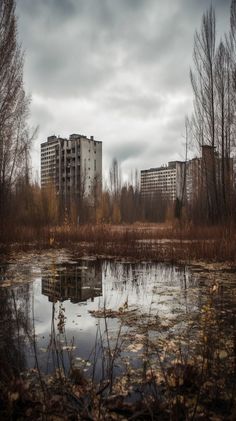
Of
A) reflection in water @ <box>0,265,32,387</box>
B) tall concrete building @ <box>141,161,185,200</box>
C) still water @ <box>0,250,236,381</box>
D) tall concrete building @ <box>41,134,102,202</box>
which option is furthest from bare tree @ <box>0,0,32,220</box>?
tall concrete building @ <box>141,161,185,200</box>

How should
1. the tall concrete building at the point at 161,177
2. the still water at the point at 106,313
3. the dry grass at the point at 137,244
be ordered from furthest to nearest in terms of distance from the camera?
the tall concrete building at the point at 161,177
the dry grass at the point at 137,244
the still water at the point at 106,313

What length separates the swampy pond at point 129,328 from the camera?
2605mm

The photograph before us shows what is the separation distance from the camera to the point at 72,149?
69.5 m

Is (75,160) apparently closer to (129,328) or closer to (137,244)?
(137,244)

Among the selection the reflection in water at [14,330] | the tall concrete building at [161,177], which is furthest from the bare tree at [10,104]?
the tall concrete building at [161,177]

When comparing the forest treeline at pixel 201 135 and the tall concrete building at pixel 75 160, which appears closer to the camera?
the forest treeline at pixel 201 135

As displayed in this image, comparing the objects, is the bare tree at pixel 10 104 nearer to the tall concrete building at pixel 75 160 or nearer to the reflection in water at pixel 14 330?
the reflection in water at pixel 14 330

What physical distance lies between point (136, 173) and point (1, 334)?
190 ft

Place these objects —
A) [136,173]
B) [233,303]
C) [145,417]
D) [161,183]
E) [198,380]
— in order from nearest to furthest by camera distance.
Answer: [145,417], [198,380], [233,303], [136,173], [161,183]

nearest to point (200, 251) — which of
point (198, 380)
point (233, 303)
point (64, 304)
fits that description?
point (233, 303)

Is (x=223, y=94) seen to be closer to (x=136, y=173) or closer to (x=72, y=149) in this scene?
(x=136, y=173)

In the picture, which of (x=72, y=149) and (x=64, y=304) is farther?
(x=72, y=149)

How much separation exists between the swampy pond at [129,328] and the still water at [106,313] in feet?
0.04

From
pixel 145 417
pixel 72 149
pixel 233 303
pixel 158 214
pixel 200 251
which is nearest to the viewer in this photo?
pixel 145 417
